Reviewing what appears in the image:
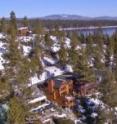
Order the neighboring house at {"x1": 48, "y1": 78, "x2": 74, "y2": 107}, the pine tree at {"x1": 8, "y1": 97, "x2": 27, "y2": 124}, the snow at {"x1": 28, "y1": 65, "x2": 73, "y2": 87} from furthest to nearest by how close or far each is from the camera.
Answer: the snow at {"x1": 28, "y1": 65, "x2": 73, "y2": 87} < the neighboring house at {"x1": 48, "y1": 78, "x2": 74, "y2": 107} < the pine tree at {"x1": 8, "y1": 97, "x2": 27, "y2": 124}

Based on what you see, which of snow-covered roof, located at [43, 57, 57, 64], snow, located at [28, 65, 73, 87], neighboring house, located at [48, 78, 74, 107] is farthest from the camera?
snow-covered roof, located at [43, 57, 57, 64]

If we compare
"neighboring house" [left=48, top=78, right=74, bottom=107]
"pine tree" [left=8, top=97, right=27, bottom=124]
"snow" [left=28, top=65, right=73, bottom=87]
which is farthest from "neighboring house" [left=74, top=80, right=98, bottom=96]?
"pine tree" [left=8, top=97, right=27, bottom=124]

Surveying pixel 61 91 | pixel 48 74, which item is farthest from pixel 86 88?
pixel 48 74

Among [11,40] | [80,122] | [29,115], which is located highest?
[11,40]

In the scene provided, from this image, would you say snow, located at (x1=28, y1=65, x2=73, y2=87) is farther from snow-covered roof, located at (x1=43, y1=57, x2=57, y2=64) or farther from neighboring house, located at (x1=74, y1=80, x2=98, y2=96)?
neighboring house, located at (x1=74, y1=80, x2=98, y2=96)

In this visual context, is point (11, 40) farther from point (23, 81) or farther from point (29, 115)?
point (29, 115)

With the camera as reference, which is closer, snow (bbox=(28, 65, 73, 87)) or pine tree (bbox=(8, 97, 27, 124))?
pine tree (bbox=(8, 97, 27, 124))

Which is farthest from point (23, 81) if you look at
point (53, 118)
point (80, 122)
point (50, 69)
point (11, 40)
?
point (50, 69)

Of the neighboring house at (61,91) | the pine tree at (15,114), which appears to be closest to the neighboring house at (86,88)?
the neighboring house at (61,91)
